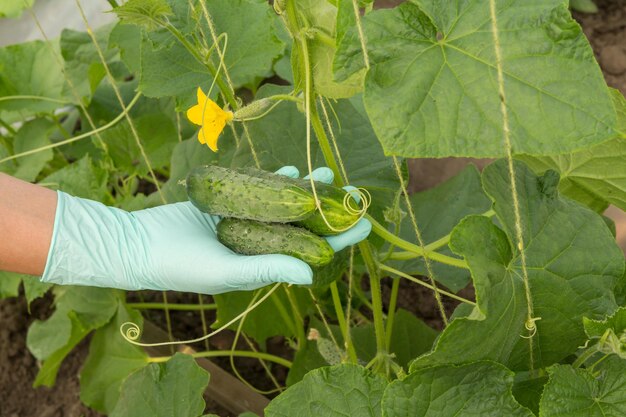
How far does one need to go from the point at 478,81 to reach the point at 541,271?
392mm

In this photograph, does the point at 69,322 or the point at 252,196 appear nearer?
the point at 252,196

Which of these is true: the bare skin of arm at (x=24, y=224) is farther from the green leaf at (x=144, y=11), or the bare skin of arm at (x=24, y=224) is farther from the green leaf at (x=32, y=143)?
the green leaf at (x=32, y=143)

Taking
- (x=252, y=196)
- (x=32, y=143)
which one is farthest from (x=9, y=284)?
(x=252, y=196)

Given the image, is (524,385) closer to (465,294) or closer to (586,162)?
(586,162)

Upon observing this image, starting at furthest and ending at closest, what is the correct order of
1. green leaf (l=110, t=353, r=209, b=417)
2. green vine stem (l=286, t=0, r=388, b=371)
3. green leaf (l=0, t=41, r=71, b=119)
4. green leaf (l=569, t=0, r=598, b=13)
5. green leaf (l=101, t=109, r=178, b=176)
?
1. green leaf (l=569, t=0, r=598, b=13)
2. green leaf (l=0, t=41, r=71, b=119)
3. green leaf (l=101, t=109, r=178, b=176)
4. green leaf (l=110, t=353, r=209, b=417)
5. green vine stem (l=286, t=0, r=388, b=371)

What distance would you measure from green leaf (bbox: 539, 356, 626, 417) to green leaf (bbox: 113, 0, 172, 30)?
2.98 ft

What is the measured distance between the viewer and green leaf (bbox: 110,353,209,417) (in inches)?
61.2

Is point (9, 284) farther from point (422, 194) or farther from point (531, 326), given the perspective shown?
point (531, 326)

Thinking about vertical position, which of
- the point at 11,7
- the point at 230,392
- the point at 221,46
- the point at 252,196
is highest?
the point at 11,7

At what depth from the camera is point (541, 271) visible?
4.20 feet

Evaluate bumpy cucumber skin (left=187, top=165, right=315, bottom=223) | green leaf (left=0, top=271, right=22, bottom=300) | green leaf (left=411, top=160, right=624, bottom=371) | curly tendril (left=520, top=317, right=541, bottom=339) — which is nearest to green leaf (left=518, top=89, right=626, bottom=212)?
green leaf (left=411, top=160, right=624, bottom=371)

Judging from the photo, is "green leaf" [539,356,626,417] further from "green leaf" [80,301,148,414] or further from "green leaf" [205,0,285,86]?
"green leaf" [80,301,148,414]

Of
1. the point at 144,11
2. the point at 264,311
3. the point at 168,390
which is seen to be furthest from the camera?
the point at 264,311

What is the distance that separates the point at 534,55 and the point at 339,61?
0.89ft
